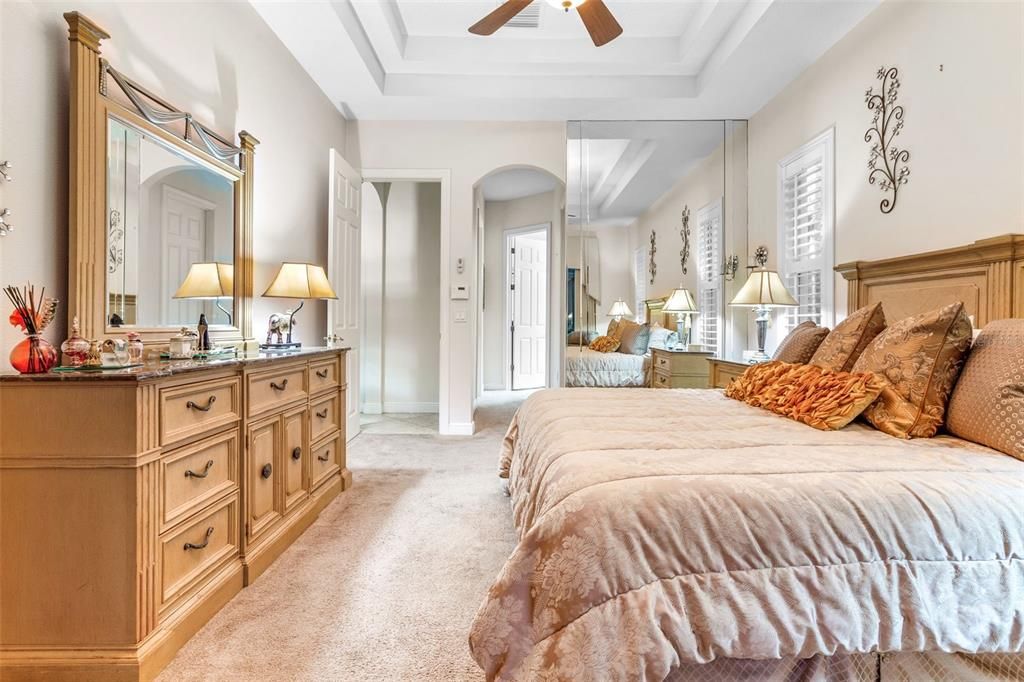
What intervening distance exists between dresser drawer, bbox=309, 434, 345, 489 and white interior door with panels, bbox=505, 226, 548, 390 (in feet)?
14.5

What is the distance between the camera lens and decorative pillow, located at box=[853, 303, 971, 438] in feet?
5.07

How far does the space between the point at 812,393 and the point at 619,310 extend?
9.73 feet

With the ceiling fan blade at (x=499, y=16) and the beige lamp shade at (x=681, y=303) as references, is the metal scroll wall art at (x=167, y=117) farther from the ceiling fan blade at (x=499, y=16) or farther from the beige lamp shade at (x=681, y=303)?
the beige lamp shade at (x=681, y=303)

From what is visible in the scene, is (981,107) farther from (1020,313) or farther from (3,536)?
(3,536)

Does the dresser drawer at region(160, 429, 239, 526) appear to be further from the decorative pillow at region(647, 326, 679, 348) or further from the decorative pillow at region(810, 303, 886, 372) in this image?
the decorative pillow at region(647, 326, 679, 348)

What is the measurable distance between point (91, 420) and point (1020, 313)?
3.07 meters

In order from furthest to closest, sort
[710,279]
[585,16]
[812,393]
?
[710,279] → [585,16] → [812,393]

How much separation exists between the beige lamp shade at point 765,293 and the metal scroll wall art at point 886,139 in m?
0.72

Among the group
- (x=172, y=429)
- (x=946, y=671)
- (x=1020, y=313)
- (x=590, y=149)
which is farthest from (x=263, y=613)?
(x=590, y=149)

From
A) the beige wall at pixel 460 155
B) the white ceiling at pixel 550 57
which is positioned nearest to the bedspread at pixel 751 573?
the white ceiling at pixel 550 57

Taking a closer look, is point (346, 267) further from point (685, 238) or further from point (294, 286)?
point (685, 238)

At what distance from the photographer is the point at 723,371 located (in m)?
3.48

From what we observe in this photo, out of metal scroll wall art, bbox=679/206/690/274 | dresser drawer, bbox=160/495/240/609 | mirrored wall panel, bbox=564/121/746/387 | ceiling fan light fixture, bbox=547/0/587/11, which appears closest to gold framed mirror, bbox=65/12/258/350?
dresser drawer, bbox=160/495/240/609

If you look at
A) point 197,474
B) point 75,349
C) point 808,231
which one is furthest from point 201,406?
point 808,231
